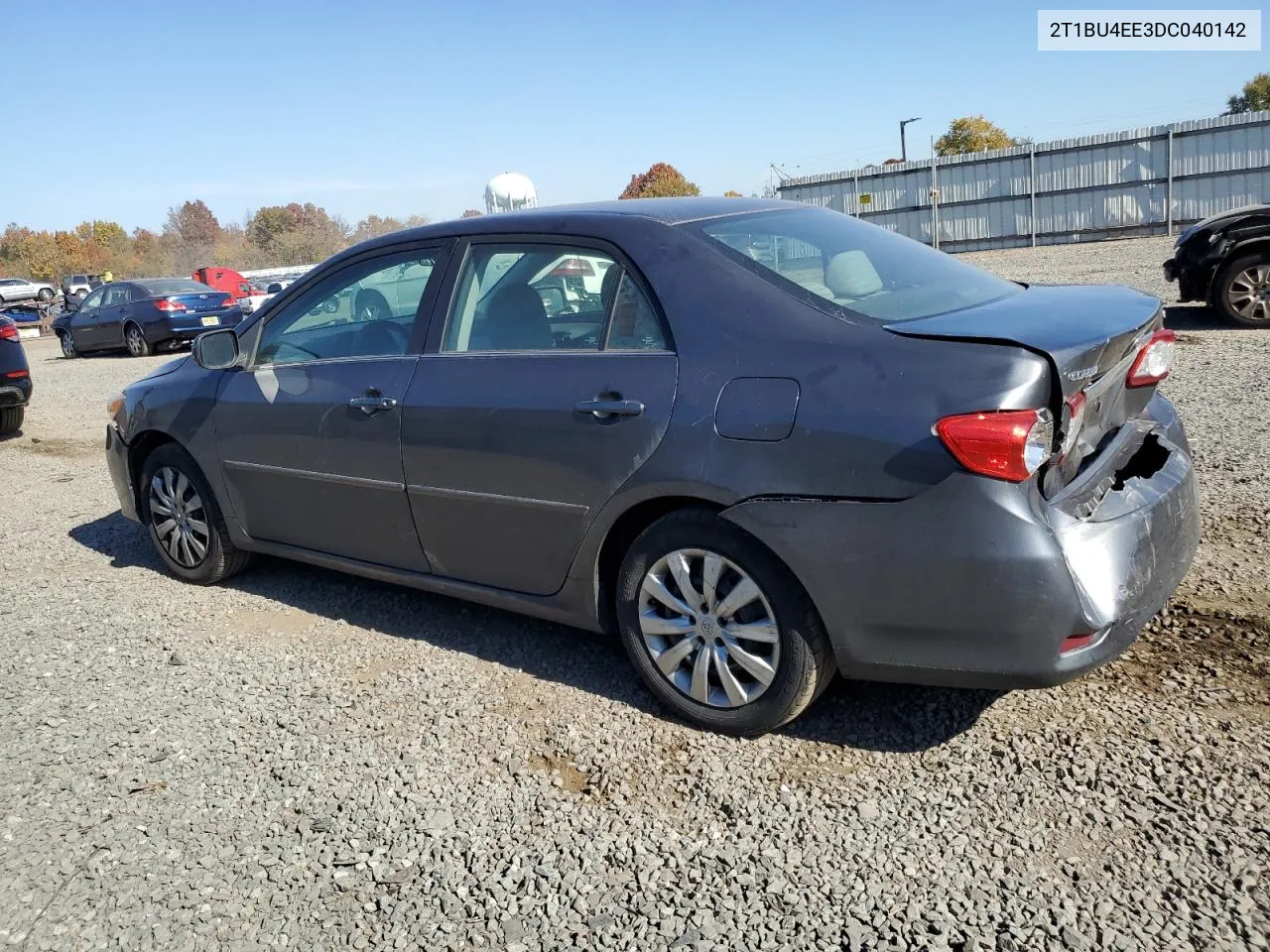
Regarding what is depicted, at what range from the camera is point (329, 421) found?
4.13 meters

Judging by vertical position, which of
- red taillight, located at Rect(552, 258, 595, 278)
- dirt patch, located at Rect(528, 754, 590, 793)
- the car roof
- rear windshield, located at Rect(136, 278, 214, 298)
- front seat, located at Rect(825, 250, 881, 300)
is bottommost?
dirt patch, located at Rect(528, 754, 590, 793)

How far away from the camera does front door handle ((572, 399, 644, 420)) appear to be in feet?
10.4

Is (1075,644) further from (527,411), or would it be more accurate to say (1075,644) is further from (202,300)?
(202,300)

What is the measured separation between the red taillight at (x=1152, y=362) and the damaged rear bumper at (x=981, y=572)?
A: 35 centimetres

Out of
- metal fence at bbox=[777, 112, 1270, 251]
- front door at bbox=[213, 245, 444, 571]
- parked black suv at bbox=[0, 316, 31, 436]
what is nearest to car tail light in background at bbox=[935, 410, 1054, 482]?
front door at bbox=[213, 245, 444, 571]

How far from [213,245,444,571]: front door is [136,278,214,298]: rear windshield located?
16.5 meters

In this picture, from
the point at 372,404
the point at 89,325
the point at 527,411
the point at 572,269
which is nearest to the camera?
the point at 527,411

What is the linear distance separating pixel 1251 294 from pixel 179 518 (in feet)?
32.6

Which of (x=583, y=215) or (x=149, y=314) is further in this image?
(x=149, y=314)

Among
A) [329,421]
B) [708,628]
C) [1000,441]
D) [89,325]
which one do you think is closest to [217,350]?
[329,421]

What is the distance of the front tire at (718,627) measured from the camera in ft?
9.79

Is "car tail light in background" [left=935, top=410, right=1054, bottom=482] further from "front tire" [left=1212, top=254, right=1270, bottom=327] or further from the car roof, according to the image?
"front tire" [left=1212, top=254, right=1270, bottom=327]

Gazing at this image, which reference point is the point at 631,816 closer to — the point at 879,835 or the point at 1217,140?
the point at 879,835

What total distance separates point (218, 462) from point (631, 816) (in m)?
2.88
